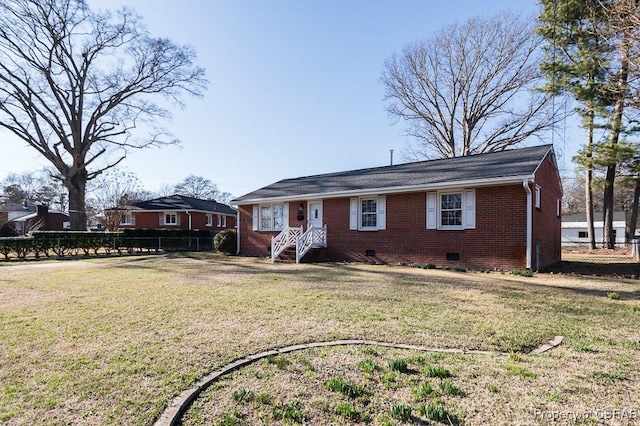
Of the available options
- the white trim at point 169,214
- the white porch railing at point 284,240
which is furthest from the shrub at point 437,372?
the white trim at point 169,214

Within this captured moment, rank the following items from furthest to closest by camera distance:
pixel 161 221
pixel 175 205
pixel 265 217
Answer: pixel 175 205, pixel 161 221, pixel 265 217

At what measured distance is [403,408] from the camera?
2.61 m

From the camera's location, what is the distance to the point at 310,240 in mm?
15055

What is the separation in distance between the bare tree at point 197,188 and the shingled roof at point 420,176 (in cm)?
3816

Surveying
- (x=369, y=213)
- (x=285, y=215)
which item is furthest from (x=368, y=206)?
(x=285, y=215)

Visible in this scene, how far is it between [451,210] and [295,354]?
394 inches

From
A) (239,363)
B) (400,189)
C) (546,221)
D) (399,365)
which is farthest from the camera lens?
(546,221)

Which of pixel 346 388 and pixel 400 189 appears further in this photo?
pixel 400 189

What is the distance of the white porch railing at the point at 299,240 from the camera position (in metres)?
14.8

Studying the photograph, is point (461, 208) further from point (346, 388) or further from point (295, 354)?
point (346, 388)

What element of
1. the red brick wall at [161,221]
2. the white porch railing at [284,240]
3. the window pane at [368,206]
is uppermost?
the window pane at [368,206]

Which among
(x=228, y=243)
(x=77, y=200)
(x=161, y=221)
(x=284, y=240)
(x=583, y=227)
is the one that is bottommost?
(x=228, y=243)

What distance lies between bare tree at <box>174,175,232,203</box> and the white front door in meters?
41.8

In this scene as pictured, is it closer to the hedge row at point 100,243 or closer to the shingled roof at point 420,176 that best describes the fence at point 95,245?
the hedge row at point 100,243
